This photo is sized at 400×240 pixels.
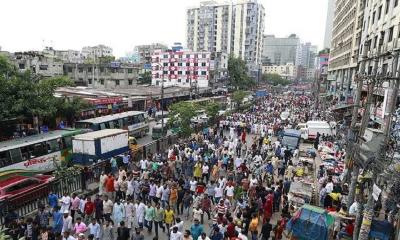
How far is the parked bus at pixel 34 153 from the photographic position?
15.8 metres

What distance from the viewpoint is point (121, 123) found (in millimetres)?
28281

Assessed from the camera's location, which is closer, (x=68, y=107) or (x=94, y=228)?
(x=94, y=228)

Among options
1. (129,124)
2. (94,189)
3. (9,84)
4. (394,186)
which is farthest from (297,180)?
(9,84)

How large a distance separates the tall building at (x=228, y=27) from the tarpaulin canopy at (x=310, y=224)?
10870cm

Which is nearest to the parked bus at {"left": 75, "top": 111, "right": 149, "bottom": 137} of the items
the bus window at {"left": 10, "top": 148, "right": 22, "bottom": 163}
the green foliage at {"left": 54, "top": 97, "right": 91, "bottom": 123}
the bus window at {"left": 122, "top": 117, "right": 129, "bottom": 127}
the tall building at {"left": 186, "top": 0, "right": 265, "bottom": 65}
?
the bus window at {"left": 122, "top": 117, "right": 129, "bottom": 127}

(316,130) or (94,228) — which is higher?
(94,228)

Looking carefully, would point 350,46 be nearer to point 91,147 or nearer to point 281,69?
point 91,147

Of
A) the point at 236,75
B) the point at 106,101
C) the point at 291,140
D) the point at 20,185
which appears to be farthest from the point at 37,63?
the point at 236,75

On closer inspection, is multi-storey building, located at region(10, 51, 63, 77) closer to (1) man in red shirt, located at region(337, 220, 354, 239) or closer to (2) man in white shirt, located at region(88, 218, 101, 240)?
→ (2) man in white shirt, located at region(88, 218, 101, 240)

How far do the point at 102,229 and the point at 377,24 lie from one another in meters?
31.9

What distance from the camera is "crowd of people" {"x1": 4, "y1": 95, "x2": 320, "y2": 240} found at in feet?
32.5

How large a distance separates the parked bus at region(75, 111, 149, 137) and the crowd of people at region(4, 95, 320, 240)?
25.9 ft

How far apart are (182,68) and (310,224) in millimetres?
68867

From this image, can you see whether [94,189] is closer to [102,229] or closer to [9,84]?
[102,229]
